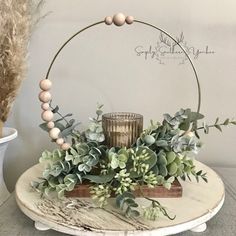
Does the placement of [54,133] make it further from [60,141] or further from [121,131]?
[121,131]

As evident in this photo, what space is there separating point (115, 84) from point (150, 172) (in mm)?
482

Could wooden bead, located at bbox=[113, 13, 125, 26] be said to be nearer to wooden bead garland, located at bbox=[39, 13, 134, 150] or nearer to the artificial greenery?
wooden bead garland, located at bbox=[39, 13, 134, 150]

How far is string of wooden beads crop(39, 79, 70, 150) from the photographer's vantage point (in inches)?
31.0

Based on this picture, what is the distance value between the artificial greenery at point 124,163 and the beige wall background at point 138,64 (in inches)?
13.4

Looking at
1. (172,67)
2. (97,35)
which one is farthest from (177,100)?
(97,35)

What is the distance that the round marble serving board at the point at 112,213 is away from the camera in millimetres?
631

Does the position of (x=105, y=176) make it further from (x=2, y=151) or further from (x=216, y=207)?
(x=2, y=151)

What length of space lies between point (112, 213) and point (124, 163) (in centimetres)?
10

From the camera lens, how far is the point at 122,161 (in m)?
0.74

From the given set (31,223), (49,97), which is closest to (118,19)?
(49,97)

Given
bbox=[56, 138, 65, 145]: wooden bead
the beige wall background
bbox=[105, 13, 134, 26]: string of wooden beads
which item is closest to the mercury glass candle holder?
bbox=[56, 138, 65, 145]: wooden bead

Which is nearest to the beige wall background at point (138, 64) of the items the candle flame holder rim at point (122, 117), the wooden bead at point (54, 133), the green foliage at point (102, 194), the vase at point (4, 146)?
the vase at point (4, 146)

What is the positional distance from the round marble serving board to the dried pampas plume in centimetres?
33

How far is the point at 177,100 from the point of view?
1137 millimetres
